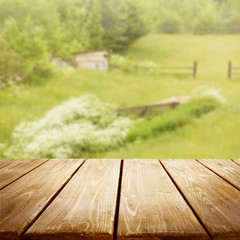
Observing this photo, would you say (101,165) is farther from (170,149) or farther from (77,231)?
(170,149)

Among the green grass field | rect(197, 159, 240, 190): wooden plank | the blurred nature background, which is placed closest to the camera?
rect(197, 159, 240, 190): wooden plank

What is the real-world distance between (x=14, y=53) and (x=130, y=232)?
4575 millimetres

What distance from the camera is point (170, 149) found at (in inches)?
139

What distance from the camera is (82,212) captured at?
2.26 feet

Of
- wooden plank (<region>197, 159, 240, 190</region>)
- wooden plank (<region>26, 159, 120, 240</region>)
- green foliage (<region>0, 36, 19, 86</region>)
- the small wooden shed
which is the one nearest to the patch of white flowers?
the small wooden shed

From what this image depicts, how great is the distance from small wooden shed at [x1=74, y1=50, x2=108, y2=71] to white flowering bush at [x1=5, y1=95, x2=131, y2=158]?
52 cm

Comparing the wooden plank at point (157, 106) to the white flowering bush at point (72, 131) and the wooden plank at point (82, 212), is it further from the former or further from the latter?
the wooden plank at point (82, 212)

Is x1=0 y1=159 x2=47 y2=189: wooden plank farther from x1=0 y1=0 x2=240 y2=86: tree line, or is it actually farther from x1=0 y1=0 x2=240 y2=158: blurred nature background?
x1=0 y1=0 x2=240 y2=86: tree line

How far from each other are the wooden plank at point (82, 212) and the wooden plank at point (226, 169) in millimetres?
461

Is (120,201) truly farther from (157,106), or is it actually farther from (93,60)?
(93,60)

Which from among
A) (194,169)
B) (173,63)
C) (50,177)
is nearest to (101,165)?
(50,177)

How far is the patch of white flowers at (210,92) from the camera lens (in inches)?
153

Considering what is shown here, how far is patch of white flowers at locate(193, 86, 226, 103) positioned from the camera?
3885mm

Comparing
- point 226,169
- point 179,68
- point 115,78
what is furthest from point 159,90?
point 226,169
